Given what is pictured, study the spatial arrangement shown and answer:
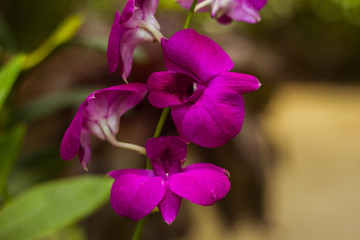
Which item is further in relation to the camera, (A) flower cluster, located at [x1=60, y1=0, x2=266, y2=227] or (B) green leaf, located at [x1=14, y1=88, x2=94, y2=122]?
(B) green leaf, located at [x1=14, y1=88, x2=94, y2=122]

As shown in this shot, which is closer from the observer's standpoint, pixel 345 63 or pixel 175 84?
pixel 175 84

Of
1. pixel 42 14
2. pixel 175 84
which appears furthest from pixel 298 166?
pixel 175 84

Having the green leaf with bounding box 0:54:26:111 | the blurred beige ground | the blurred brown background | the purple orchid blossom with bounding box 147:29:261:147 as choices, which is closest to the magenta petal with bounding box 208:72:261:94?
the purple orchid blossom with bounding box 147:29:261:147

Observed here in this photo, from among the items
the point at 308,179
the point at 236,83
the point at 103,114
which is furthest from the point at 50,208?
→ the point at 308,179

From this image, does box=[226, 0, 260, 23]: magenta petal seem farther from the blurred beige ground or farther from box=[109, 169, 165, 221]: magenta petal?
the blurred beige ground

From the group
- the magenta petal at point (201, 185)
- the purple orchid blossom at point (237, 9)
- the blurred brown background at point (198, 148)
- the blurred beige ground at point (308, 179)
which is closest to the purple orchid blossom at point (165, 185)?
the magenta petal at point (201, 185)

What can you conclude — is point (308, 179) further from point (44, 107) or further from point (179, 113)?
point (179, 113)

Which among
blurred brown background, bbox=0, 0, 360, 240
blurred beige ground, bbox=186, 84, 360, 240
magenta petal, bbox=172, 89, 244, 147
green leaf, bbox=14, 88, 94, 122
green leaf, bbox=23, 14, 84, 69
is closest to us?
magenta petal, bbox=172, 89, 244, 147

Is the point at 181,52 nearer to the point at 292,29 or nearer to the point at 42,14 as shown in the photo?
the point at 42,14
